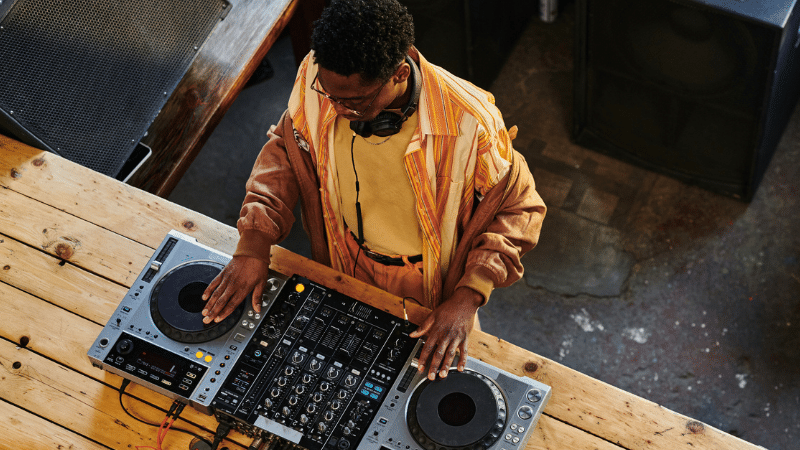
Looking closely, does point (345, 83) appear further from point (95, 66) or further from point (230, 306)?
point (95, 66)

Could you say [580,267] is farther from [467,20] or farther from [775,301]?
[467,20]

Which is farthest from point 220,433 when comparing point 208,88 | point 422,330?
point 208,88

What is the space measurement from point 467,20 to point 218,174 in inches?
56.5

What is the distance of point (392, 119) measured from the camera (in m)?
2.02

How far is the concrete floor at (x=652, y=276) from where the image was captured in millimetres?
3484

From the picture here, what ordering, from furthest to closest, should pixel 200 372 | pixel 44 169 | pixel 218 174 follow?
pixel 218 174, pixel 44 169, pixel 200 372

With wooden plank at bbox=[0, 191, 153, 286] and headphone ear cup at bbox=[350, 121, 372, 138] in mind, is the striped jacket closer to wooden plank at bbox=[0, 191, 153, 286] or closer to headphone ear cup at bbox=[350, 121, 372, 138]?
headphone ear cup at bbox=[350, 121, 372, 138]

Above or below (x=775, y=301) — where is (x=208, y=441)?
above

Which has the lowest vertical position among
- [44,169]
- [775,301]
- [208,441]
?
[775,301]

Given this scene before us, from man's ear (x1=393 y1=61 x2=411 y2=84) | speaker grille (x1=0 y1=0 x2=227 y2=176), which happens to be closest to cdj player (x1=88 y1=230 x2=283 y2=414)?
man's ear (x1=393 y1=61 x2=411 y2=84)

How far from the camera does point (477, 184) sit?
2.13m

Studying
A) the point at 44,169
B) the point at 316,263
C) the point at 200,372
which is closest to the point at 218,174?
the point at 44,169

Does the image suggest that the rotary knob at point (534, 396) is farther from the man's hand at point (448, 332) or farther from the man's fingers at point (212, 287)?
the man's fingers at point (212, 287)

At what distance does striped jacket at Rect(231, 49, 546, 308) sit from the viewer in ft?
6.68
